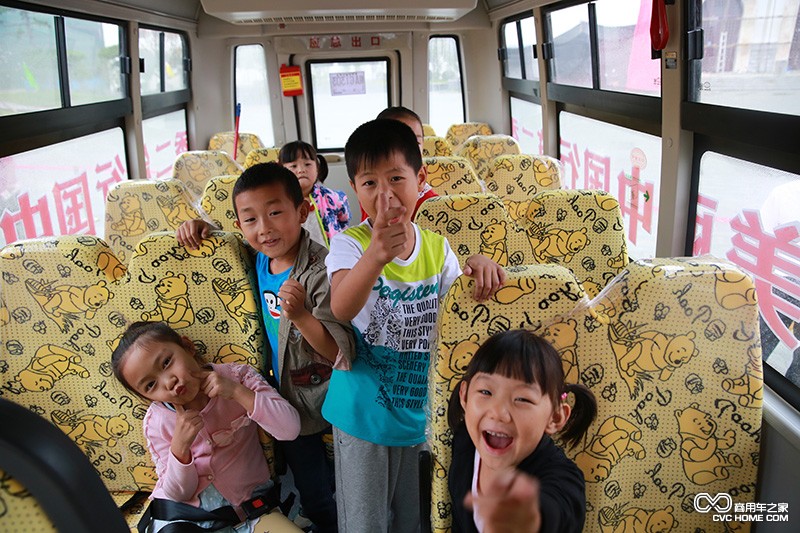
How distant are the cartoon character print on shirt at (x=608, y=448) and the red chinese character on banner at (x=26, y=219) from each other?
261cm

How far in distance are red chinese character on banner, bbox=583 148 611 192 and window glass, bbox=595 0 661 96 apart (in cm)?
44

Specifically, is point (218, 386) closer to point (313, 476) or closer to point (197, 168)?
Result: point (313, 476)

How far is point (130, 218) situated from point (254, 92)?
404 cm

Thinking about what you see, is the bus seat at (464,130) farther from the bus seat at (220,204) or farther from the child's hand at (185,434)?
the child's hand at (185,434)

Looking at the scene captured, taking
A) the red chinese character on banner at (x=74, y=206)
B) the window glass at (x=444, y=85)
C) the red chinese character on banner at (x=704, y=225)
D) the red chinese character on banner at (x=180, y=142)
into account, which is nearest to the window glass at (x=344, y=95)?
the window glass at (x=444, y=85)

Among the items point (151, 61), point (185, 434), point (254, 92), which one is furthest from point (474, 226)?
point (254, 92)

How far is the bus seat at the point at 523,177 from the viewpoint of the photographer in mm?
3807

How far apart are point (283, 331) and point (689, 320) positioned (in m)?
1.09

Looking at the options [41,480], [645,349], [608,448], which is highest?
[41,480]

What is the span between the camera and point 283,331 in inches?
70.2

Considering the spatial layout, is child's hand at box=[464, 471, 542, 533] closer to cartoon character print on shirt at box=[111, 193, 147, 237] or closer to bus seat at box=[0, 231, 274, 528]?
bus seat at box=[0, 231, 274, 528]

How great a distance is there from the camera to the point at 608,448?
1.45 m

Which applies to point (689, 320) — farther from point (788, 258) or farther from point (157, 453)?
point (157, 453)

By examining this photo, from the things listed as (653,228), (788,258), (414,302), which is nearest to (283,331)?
(414,302)
